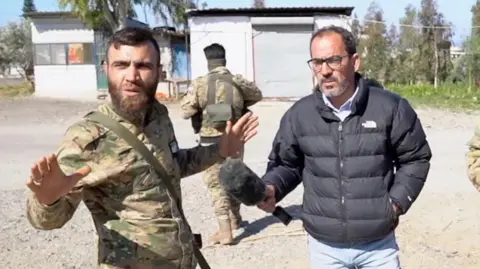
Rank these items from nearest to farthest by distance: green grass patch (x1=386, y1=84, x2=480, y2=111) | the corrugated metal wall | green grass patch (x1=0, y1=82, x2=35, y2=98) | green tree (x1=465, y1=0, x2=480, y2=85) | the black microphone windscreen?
the black microphone windscreen → green grass patch (x1=386, y1=84, x2=480, y2=111) → the corrugated metal wall → green tree (x1=465, y1=0, x2=480, y2=85) → green grass patch (x1=0, y1=82, x2=35, y2=98)

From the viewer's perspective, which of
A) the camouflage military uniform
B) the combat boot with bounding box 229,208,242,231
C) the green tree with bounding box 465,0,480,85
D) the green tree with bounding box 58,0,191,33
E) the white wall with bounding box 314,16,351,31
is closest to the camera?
the camouflage military uniform

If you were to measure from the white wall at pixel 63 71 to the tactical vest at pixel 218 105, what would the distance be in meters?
23.1

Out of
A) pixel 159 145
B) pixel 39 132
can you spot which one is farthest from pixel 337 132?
pixel 39 132

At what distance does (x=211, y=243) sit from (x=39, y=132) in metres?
9.63

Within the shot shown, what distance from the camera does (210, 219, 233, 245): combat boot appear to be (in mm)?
6207

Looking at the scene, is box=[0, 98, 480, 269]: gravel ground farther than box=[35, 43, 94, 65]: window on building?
No

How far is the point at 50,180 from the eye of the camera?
2256 millimetres

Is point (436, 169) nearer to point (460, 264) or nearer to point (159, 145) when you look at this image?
point (460, 264)

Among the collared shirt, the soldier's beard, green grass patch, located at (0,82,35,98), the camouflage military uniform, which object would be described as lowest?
green grass patch, located at (0,82,35,98)

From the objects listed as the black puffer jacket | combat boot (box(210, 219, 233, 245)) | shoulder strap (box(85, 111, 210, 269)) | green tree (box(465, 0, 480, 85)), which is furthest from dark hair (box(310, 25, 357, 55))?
green tree (box(465, 0, 480, 85))

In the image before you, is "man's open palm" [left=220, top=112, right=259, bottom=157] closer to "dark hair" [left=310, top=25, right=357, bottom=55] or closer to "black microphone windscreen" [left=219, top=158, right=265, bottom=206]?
"black microphone windscreen" [left=219, top=158, right=265, bottom=206]

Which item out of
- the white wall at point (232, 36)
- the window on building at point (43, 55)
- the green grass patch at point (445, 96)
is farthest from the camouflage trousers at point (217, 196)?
the window on building at point (43, 55)

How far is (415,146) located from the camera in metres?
3.03

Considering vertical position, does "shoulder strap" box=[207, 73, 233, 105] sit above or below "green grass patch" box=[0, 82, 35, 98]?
above
